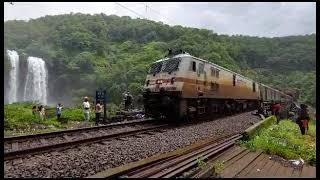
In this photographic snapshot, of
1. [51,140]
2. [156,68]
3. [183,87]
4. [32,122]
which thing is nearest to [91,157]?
[51,140]

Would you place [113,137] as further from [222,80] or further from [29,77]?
[29,77]

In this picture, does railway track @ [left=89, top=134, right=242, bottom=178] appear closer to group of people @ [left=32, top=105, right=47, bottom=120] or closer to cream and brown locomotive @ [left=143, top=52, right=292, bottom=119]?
cream and brown locomotive @ [left=143, top=52, right=292, bottom=119]

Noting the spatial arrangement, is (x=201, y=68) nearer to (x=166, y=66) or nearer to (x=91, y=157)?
(x=166, y=66)

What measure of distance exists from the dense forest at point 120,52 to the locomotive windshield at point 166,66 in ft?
73.2

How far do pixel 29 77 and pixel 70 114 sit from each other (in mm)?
33916

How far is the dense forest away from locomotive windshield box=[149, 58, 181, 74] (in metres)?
22.3

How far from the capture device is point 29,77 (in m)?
53.6

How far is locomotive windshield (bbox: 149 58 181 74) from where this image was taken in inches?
655

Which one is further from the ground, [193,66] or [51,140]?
[193,66]

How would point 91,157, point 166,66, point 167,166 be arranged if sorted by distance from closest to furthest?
point 167,166, point 91,157, point 166,66

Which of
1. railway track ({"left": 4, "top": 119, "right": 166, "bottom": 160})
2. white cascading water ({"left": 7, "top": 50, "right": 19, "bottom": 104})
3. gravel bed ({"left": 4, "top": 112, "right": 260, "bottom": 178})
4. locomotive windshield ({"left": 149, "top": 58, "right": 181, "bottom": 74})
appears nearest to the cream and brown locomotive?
locomotive windshield ({"left": 149, "top": 58, "right": 181, "bottom": 74})

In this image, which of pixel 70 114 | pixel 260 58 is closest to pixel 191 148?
pixel 70 114

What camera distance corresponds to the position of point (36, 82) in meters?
54.9

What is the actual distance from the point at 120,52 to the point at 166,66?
204 feet
